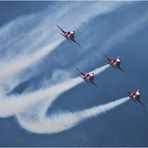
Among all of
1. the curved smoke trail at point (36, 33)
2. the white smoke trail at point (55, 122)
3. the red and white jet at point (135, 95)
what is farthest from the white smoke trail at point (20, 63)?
the red and white jet at point (135, 95)

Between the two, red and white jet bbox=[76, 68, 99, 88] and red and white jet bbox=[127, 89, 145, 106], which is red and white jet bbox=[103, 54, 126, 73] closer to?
red and white jet bbox=[76, 68, 99, 88]

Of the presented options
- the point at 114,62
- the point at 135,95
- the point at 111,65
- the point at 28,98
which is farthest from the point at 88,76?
the point at 28,98

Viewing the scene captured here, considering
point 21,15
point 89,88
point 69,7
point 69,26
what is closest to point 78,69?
point 89,88

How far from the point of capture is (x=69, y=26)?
23344 millimetres

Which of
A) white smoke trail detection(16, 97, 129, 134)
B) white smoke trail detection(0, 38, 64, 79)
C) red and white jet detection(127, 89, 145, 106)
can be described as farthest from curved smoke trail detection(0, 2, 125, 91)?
red and white jet detection(127, 89, 145, 106)

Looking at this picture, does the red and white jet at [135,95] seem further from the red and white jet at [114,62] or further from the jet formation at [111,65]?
the red and white jet at [114,62]

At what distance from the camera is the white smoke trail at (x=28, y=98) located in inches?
902

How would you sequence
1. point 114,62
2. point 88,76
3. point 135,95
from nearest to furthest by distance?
point 88,76, point 114,62, point 135,95

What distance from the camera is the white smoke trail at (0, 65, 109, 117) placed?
2291 centimetres

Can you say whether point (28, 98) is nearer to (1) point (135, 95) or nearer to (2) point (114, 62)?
(2) point (114, 62)

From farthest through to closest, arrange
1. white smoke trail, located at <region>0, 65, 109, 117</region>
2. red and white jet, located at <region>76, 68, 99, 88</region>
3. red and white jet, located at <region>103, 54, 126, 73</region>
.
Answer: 1. red and white jet, located at <region>103, 54, 126, 73</region>
2. white smoke trail, located at <region>0, 65, 109, 117</region>
3. red and white jet, located at <region>76, 68, 99, 88</region>

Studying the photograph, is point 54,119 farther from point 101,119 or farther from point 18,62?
point 18,62

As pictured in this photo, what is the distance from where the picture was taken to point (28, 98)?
23125 mm

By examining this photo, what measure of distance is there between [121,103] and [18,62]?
10010mm
